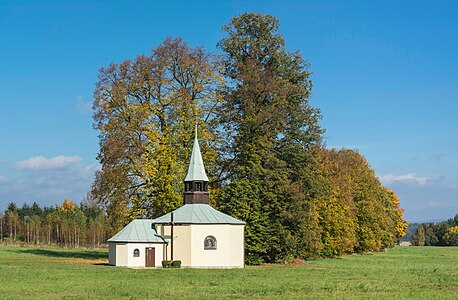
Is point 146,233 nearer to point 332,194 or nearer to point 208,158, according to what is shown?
point 208,158

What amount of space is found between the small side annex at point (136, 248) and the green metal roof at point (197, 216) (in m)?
1.53

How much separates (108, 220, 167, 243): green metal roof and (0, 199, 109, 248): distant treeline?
170 ft

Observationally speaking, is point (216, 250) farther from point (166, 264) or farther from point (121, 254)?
point (121, 254)

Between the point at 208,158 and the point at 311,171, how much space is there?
934 cm

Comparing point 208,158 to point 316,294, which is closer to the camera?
point 316,294

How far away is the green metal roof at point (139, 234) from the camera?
177ft

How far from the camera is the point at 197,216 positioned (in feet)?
180

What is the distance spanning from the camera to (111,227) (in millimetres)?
61719

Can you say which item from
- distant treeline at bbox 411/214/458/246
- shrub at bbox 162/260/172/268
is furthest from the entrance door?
distant treeline at bbox 411/214/458/246

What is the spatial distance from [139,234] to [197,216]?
478 cm

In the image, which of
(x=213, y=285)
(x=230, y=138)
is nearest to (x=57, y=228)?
(x=230, y=138)

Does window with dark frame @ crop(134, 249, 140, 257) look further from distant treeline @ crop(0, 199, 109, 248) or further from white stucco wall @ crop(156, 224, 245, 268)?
distant treeline @ crop(0, 199, 109, 248)

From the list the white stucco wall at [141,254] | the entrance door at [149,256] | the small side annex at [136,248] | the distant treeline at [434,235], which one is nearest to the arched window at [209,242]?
the small side annex at [136,248]

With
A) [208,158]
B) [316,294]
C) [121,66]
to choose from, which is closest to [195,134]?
[208,158]
